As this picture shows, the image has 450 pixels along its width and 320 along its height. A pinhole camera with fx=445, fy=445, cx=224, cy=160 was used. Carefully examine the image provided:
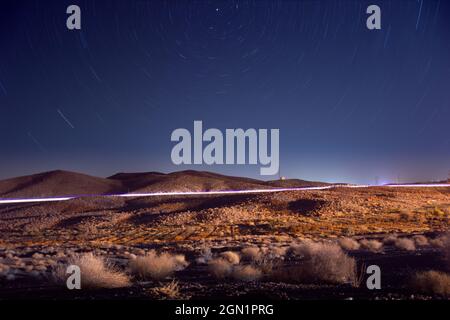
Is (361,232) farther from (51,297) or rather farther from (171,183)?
(171,183)

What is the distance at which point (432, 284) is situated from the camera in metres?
9.88

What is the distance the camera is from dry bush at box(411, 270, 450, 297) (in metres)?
9.66

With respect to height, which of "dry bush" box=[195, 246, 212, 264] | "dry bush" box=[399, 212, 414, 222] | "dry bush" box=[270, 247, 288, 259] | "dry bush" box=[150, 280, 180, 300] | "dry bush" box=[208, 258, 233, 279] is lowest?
"dry bush" box=[399, 212, 414, 222]

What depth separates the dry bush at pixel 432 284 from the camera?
31.7 feet

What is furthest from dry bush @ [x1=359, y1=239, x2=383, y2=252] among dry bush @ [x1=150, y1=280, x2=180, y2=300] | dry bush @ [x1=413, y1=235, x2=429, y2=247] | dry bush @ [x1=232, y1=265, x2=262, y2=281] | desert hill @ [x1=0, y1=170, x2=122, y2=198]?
desert hill @ [x1=0, y1=170, x2=122, y2=198]

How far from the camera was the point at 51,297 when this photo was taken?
1016cm

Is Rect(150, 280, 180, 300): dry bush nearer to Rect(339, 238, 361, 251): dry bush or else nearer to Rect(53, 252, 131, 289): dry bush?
Rect(53, 252, 131, 289): dry bush

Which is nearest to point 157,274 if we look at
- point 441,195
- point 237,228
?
point 237,228

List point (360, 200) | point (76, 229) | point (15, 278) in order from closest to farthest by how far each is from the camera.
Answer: point (15, 278), point (76, 229), point (360, 200)

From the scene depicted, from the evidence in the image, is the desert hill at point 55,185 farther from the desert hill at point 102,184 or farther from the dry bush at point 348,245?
the dry bush at point 348,245

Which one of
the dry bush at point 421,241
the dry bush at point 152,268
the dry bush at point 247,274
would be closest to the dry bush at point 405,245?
the dry bush at point 421,241

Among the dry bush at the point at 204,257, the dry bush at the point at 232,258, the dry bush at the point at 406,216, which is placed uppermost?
the dry bush at the point at 232,258

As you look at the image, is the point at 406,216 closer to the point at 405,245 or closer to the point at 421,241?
the point at 421,241
